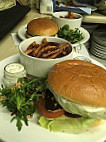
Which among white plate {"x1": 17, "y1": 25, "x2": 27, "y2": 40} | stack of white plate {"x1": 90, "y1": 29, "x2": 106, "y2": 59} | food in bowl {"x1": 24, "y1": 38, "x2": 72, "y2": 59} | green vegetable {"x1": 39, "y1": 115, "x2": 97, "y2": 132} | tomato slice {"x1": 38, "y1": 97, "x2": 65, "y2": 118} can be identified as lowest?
stack of white plate {"x1": 90, "y1": 29, "x2": 106, "y2": 59}

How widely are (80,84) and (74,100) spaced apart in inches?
2.2

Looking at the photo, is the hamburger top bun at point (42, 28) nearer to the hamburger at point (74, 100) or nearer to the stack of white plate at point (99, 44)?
the hamburger at point (74, 100)

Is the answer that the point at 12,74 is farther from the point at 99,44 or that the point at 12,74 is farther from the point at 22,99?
the point at 99,44

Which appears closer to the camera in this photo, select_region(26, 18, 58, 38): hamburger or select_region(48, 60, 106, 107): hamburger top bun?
select_region(48, 60, 106, 107): hamburger top bun

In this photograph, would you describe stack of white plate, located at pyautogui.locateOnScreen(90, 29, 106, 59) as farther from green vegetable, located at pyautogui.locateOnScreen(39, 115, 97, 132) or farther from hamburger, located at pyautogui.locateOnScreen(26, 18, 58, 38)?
green vegetable, located at pyautogui.locateOnScreen(39, 115, 97, 132)

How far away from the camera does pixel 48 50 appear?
2.76ft

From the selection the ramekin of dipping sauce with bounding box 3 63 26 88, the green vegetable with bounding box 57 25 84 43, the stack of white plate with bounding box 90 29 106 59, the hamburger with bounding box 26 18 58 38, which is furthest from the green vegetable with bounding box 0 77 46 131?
the stack of white plate with bounding box 90 29 106 59

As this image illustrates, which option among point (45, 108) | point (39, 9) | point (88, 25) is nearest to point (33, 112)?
point (45, 108)

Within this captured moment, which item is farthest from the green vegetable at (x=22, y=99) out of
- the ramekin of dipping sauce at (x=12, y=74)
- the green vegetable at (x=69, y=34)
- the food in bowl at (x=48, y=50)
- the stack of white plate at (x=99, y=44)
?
the stack of white plate at (x=99, y=44)

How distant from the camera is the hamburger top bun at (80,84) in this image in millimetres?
595

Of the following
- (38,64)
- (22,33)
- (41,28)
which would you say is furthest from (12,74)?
(22,33)

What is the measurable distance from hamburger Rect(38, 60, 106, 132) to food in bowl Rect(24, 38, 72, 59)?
15 centimetres

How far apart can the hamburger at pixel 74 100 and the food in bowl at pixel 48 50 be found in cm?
15

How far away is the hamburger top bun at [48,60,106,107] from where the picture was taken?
60cm
